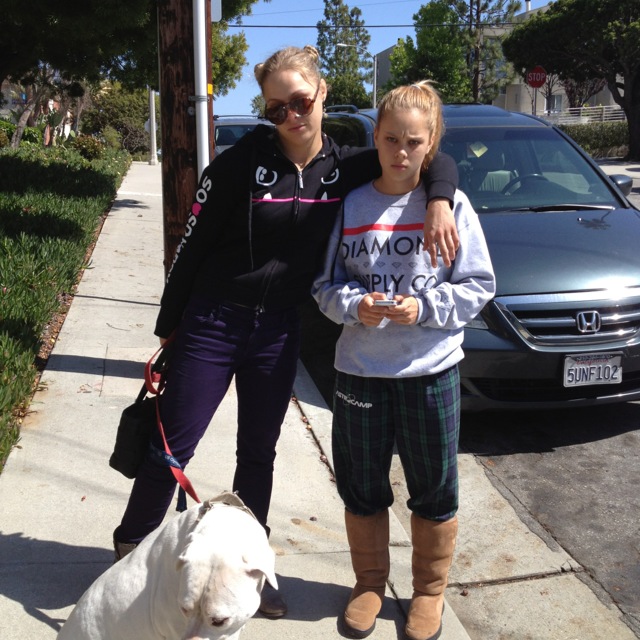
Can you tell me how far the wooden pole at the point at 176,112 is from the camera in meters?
4.73

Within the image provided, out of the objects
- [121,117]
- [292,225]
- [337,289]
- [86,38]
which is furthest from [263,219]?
[121,117]

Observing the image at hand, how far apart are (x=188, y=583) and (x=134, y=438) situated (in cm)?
114

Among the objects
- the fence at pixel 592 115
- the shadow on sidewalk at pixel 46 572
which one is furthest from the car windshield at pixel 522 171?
the fence at pixel 592 115

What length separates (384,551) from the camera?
3053mm

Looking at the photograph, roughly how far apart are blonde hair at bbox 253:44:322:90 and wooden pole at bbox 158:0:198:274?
2.18m

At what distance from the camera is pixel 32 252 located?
24.7 ft

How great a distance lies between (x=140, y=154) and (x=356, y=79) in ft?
164

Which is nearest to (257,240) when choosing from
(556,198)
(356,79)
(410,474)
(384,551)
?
(410,474)

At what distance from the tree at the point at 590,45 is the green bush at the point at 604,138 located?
1.71m

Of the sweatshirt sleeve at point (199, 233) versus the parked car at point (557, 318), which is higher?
the sweatshirt sleeve at point (199, 233)

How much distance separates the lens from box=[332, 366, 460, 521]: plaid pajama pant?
9.12 ft

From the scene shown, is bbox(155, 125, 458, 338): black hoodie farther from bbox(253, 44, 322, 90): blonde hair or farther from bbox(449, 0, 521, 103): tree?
bbox(449, 0, 521, 103): tree

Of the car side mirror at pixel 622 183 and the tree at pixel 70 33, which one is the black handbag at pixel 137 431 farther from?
the tree at pixel 70 33

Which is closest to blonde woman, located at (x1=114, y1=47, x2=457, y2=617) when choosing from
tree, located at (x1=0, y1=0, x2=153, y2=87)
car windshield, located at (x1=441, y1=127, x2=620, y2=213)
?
car windshield, located at (x1=441, y1=127, x2=620, y2=213)
